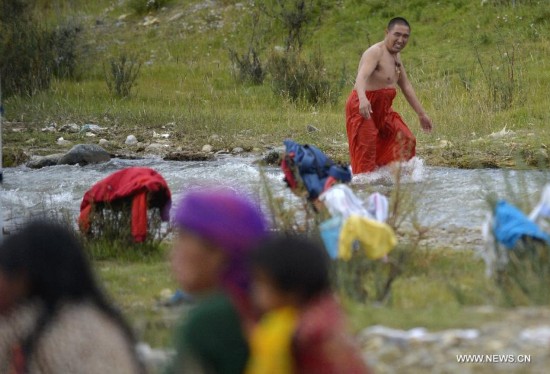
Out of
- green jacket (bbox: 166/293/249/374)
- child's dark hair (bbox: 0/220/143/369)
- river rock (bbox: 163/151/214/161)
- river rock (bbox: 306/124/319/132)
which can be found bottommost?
river rock (bbox: 163/151/214/161)

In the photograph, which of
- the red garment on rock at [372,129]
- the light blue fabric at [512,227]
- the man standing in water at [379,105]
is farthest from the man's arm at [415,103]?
the light blue fabric at [512,227]

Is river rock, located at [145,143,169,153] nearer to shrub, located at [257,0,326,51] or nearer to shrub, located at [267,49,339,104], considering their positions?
shrub, located at [267,49,339,104]

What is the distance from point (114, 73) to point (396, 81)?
24.4ft

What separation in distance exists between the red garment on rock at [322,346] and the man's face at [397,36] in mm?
→ 6870

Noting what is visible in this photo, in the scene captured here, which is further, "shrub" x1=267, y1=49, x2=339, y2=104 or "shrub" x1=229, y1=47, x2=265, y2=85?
"shrub" x1=229, y1=47, x2=265, y2=85

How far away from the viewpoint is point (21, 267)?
3.61 m

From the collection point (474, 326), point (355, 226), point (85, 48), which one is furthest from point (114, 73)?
point (474, 326)

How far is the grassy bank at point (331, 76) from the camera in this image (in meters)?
13.0

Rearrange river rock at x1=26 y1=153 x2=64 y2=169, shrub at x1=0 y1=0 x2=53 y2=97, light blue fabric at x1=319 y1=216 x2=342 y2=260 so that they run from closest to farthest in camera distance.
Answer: light blue fabric at x1=319 y1=216 x2=342 y2=260 → river rock at x1=26 y1=153 x2=64 y2=169 → shrub at x1=0 y1=0 x2=53 y2=97

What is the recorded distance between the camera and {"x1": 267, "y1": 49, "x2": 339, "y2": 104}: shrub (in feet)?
51.2

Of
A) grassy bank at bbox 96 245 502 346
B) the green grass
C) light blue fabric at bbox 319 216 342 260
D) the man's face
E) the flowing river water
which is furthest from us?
the man's face

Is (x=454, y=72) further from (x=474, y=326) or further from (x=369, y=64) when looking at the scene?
(x=474, y=326)

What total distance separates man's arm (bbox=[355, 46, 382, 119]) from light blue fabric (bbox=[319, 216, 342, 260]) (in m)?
3.79

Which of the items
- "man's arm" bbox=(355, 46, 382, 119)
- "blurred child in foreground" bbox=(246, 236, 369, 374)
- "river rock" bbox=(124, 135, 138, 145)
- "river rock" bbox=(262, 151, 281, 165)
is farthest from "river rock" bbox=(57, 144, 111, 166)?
"blurred child in foreground" bbox=(246, 236, 369, 374)
